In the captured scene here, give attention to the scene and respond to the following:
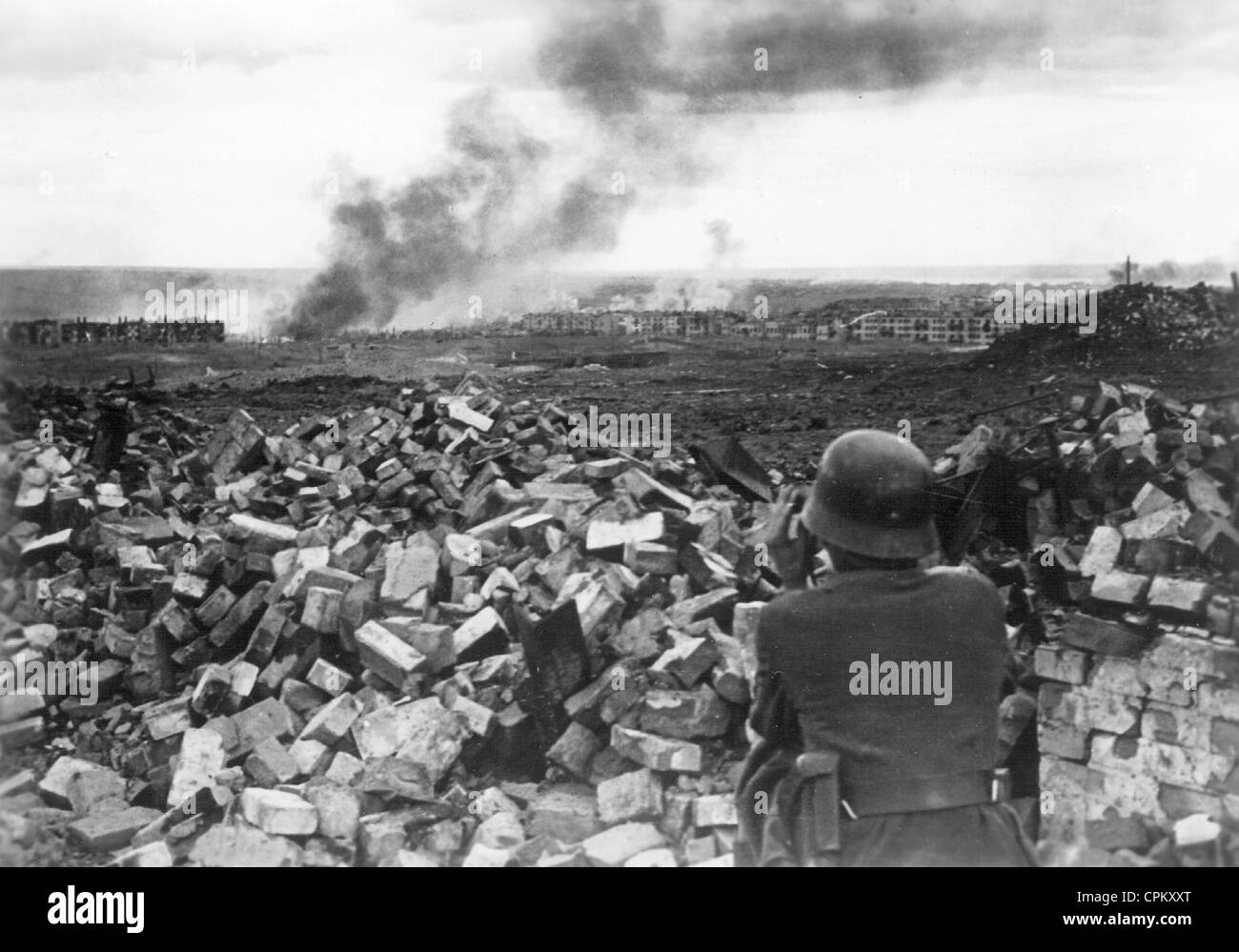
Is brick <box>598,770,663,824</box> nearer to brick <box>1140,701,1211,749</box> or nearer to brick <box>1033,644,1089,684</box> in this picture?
brick <box>1033,644,1089,684</box>

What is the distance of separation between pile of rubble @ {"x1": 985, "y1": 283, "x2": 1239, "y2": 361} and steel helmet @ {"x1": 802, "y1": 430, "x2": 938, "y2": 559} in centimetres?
281

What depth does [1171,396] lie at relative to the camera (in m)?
5.23

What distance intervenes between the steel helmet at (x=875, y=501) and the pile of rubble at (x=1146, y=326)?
2.81 m

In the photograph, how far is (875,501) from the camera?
2.87 m

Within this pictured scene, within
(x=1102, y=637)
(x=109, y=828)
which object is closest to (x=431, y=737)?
(x=109, y=828)

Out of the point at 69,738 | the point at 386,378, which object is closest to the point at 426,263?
the point at 386,378

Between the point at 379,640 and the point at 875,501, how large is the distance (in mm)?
3033

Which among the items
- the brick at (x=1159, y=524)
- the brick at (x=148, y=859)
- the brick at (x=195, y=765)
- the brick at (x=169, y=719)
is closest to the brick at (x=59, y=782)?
the brick at (x=169, y=719)

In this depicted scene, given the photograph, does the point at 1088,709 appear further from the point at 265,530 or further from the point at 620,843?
the point at 265,530

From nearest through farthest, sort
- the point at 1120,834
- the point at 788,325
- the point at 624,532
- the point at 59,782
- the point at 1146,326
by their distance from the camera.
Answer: the point at 1120,834
the point at 59,782
the point at 1146,326
the point at 624,532
the point at 788,325

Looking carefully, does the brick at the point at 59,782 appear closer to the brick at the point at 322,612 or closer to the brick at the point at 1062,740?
the brick at the point at 322,612

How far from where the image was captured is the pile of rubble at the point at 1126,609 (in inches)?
166

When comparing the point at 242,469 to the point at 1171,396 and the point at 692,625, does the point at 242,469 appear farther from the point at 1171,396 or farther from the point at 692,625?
the point at 1171,396
